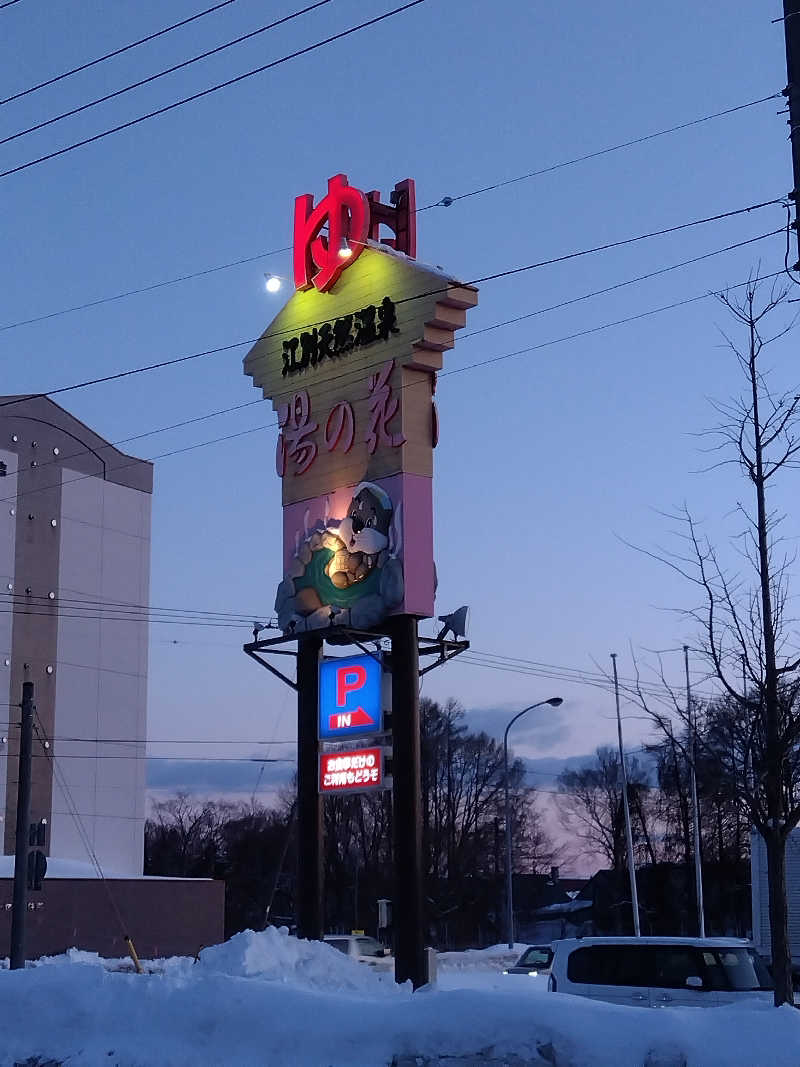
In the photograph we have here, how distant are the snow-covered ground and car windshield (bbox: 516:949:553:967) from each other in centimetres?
2491

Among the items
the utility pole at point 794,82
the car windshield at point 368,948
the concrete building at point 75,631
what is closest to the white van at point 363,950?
the car windshield at point 368,948

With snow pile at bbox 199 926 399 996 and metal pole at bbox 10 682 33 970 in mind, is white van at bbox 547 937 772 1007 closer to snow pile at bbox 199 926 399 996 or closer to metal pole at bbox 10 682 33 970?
snow pile at bbox 199 926 399 996

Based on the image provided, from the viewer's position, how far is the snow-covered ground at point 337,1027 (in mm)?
9391

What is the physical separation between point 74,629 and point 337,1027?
4998cm

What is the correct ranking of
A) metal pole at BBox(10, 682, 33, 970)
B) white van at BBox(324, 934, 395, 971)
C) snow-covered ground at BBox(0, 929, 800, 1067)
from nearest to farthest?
snow-covered ground at BBox(0, 929, 800, 1067) → metal pole at BBox(10, 682, 33, 970) → white van at BBox(324, 934, 395, 971)

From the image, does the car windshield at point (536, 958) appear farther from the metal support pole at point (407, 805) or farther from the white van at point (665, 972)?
the white van at point (665, 972)

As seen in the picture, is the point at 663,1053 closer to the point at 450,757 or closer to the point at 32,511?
the point at 32,511

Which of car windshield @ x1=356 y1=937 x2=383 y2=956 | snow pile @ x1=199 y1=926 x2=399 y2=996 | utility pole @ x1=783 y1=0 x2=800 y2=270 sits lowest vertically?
car windshield @ x1=356 y1=937 x2=383 y2=956

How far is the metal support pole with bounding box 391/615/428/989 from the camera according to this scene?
23.0 meters

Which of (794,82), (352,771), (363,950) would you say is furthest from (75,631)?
(794,82)

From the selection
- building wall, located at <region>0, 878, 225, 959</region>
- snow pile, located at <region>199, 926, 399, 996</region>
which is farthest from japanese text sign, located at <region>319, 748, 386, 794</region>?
building wall, located at <region>0, 878, 225, 959</region>

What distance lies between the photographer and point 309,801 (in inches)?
1001

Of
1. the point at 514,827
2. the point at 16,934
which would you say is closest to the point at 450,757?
the point at 514,827

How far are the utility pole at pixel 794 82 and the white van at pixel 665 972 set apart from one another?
1132cm
